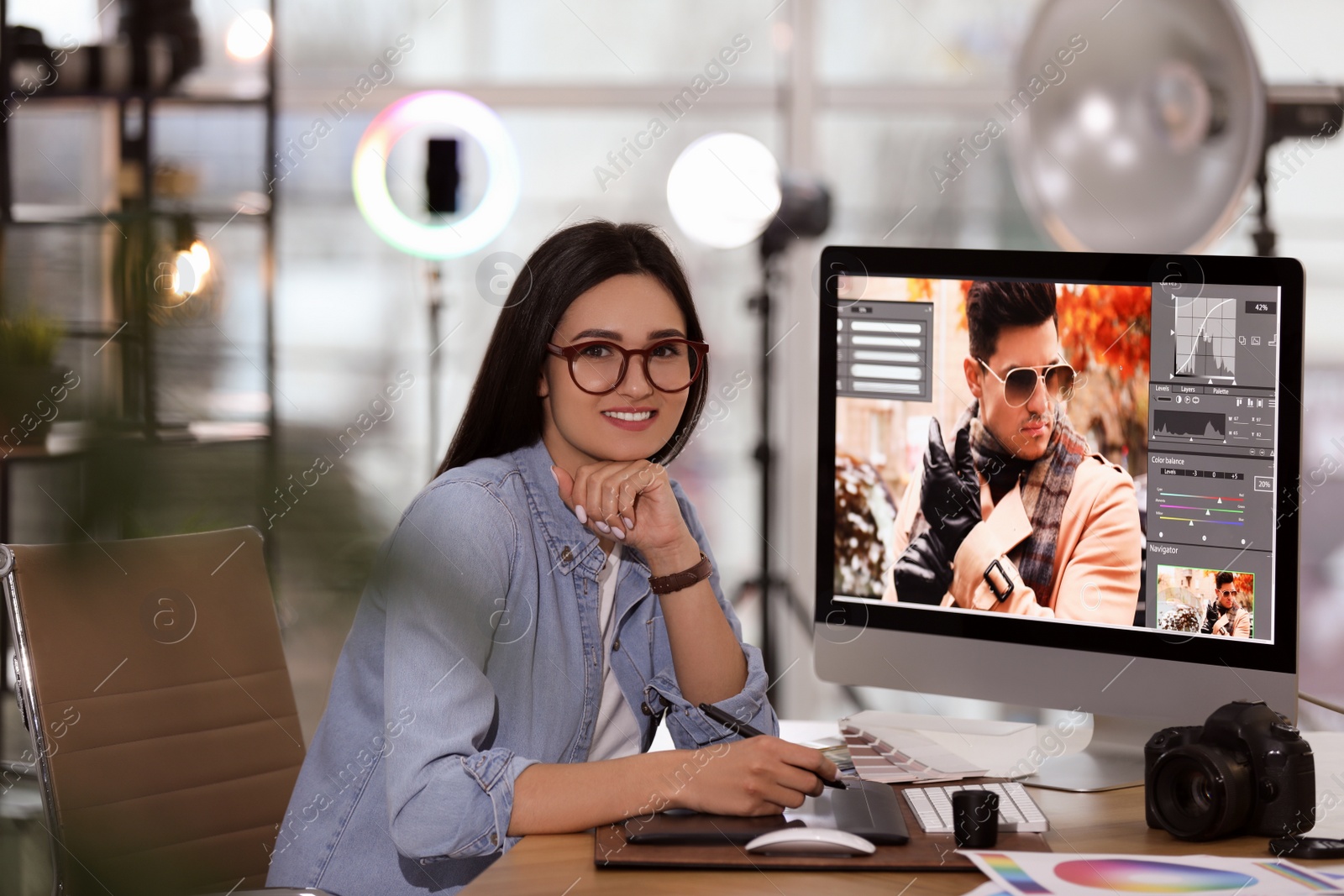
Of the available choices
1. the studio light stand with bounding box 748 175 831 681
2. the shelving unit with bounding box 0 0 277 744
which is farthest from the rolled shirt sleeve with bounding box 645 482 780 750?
the studio light stand with bounding box 748 175 831 681

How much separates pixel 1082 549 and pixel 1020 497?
0.26ft

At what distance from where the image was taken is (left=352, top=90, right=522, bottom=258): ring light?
0.32m

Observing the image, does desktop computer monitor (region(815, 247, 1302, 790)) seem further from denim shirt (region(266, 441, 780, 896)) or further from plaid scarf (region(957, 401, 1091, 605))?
denim shirt (region(266, 441, 780, 896))

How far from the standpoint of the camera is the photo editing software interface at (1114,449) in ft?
3.74

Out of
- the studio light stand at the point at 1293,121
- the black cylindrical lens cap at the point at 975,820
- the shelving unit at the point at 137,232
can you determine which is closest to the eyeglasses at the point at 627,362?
the black cylindrical lens cap at the point at 975,820

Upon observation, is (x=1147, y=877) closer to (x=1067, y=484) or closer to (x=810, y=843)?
(x=810, y=843)

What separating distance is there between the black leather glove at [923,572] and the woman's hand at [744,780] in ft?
0.99

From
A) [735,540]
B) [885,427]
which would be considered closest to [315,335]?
[885,427]

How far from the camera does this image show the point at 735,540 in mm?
4121

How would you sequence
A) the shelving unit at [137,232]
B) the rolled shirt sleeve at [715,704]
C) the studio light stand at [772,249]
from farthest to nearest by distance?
the studio light stand at [772,249]
the rolled shirt sleeve at [715,704]
the shelving unit at [137,232]

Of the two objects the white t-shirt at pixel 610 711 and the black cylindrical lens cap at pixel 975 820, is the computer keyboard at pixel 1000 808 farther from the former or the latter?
the white t-shirt at pixel 610 711

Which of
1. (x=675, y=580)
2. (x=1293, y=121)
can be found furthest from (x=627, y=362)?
(x=1293, y=121)

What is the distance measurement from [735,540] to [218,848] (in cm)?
392

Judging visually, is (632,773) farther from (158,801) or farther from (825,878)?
(158,801)
